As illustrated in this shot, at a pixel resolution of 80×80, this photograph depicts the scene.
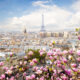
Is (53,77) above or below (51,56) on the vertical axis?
below

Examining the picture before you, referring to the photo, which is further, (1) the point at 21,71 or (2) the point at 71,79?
(1) the point at 21,71

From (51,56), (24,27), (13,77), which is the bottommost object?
(13,77)

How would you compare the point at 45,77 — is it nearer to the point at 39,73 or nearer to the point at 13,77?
the point at 39,73

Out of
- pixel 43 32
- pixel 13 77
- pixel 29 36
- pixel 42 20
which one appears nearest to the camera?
pixel 13 77

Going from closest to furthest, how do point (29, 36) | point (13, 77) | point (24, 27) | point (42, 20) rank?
1. point (13, 77)
2. point (24, 27)
3. point (29, 36)
4. point (42, 20)

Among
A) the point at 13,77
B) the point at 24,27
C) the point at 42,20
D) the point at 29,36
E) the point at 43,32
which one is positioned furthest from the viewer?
the point at 42,20

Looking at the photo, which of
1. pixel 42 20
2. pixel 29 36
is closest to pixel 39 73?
pixel 29 36

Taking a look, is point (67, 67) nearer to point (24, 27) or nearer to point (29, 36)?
point (24, 27)

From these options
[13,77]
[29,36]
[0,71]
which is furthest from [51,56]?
[29,36]

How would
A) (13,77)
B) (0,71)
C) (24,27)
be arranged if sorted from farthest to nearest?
(24,27) < (0,71) < (13,77)
